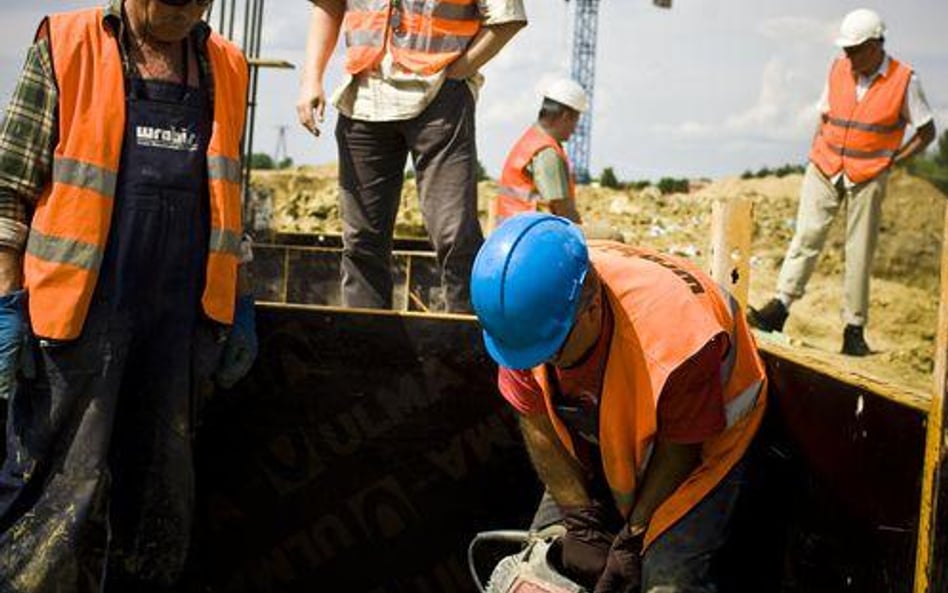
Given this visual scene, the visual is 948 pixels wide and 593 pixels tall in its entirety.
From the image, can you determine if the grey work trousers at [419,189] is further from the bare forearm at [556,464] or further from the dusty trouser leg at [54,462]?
the dusty trouser leg at [54,462]

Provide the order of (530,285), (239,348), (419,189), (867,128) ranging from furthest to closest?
(867,128)
(419,189)
(239,348)
(530,285)

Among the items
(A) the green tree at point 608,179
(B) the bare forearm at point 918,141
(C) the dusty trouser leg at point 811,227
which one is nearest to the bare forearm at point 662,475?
(C) the dusty trouser leg at point 811,227

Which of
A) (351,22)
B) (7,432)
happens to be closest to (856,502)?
(7,432)

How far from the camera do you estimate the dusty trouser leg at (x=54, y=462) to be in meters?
2.94

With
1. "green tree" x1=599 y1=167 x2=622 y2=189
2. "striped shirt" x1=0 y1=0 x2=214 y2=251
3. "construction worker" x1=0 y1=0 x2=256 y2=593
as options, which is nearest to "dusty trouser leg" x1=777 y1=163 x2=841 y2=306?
"construction worker" x1=0 y1=0 x2=256 y2=593

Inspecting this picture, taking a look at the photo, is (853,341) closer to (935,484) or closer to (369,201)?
(369,201)

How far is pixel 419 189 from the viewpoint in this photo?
163 inches

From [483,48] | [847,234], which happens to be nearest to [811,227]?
[847,234]

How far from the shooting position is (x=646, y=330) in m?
2.48

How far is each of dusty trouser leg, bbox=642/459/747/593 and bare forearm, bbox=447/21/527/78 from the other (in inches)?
79.5

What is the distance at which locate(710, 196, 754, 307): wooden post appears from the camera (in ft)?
15.4

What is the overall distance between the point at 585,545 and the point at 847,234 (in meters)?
5.31

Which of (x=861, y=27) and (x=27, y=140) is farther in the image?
(x=861, y=27)

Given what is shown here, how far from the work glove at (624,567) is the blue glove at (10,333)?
1688 millimetres
